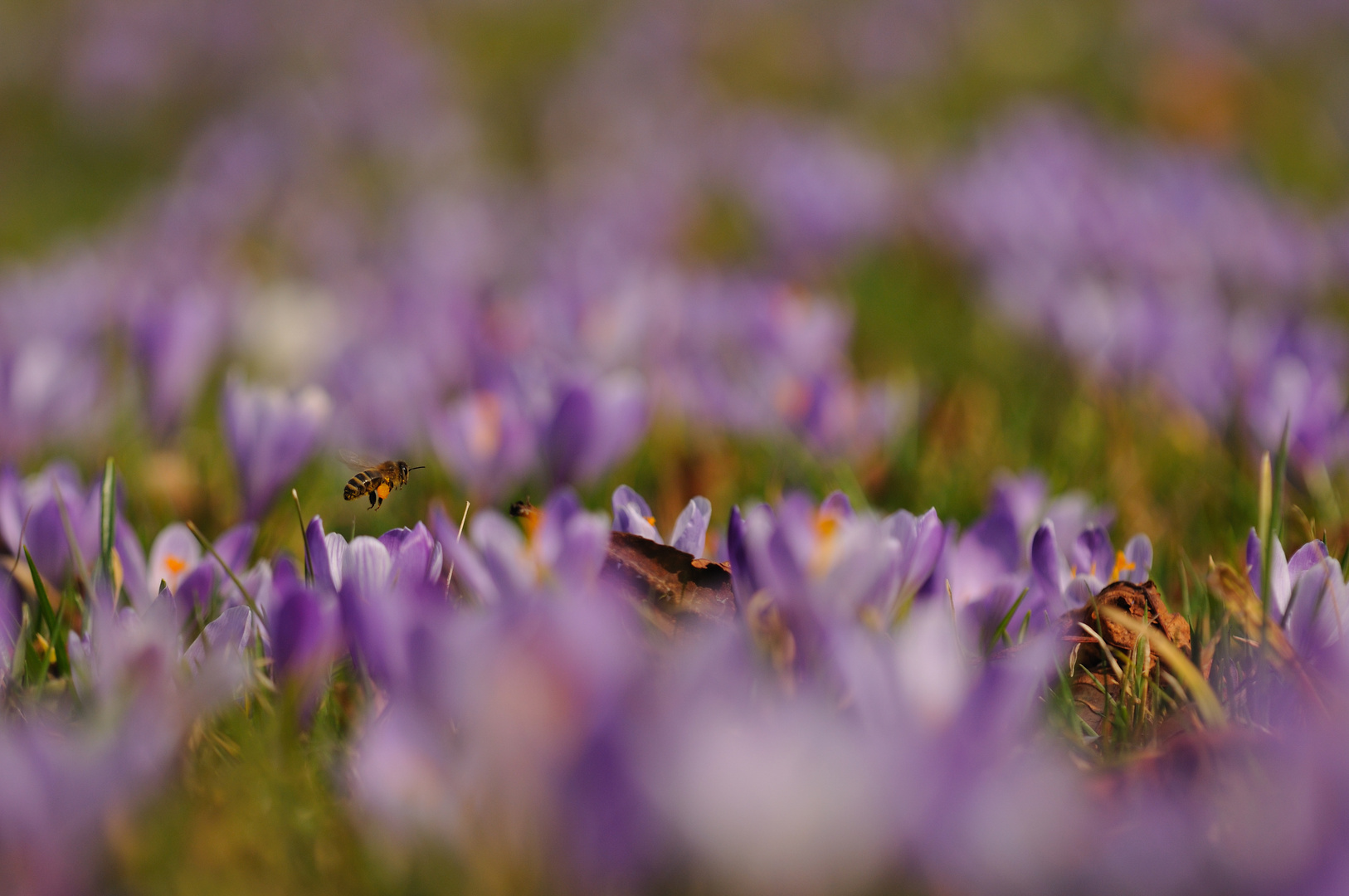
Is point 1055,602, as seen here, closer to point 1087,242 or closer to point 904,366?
point 904,366

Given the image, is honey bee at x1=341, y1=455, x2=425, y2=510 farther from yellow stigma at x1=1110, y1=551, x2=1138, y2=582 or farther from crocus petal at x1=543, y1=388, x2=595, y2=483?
yellow stigma at x1=1110, y1=551, x2=1138, y2=582

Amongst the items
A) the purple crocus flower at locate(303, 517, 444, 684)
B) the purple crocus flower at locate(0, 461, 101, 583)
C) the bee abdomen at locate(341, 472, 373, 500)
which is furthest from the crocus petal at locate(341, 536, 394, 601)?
the bee abdomen at locate(341, 472, 373, 500)

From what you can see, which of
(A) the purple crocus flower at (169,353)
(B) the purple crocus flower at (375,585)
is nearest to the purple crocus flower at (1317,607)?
(B) the purple crocus flower at (375,585)

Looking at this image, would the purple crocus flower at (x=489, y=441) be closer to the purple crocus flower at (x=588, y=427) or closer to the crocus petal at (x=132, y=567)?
the purple crocus flower at (x=588, y=427)

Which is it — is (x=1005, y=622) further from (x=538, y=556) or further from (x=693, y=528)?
(x=538, y=556)

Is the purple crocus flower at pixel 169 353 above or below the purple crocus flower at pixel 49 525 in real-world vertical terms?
below

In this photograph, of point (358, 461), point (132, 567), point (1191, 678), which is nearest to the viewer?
point (1191, 678)

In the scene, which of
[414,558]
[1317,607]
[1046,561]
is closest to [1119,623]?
[1046,561]
